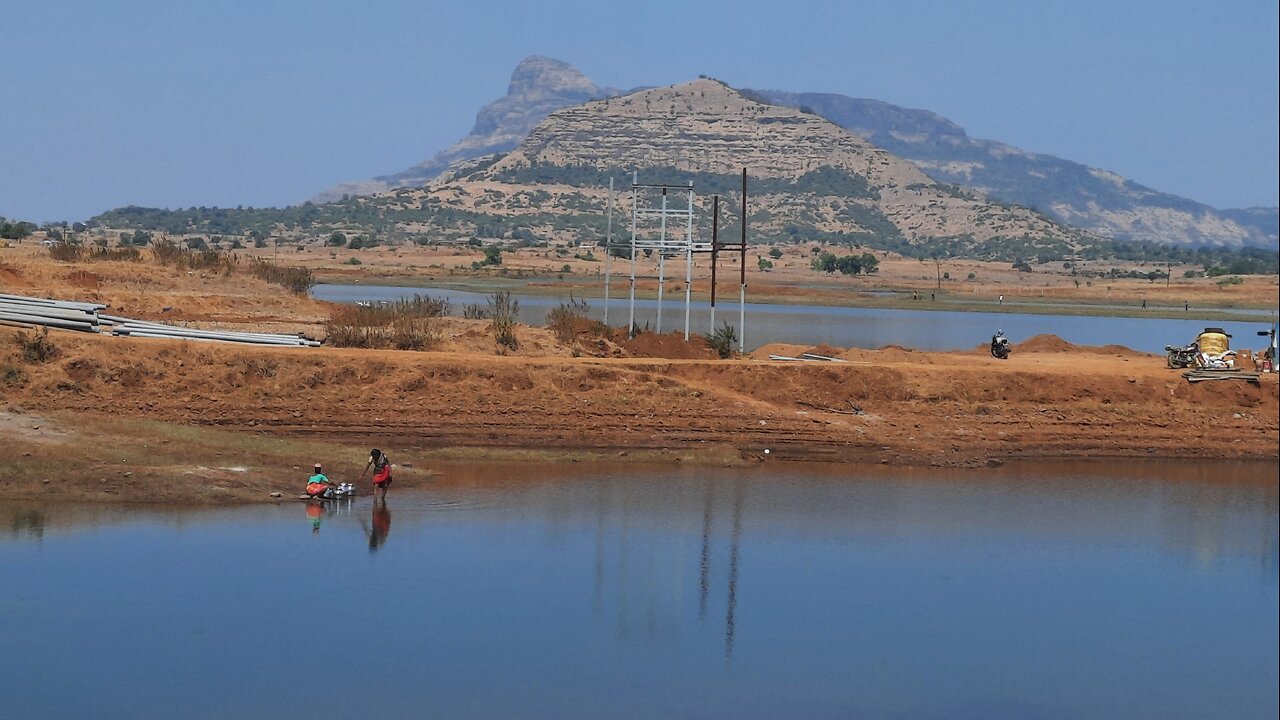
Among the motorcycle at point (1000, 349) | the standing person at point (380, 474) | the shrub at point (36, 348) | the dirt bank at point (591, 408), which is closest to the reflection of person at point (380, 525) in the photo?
the standing person at point (380, 474)

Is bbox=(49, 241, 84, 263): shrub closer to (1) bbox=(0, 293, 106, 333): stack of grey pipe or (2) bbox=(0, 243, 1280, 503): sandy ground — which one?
(1) bbox=(0, 293, 106, 333): stack of grey pipe

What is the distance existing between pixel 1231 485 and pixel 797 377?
942cm

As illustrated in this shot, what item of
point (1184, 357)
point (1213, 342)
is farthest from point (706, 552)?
point (1213, 342)

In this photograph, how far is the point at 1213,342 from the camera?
3706 centimetres

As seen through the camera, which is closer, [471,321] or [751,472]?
[751,472]

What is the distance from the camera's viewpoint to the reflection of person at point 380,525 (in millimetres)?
22344

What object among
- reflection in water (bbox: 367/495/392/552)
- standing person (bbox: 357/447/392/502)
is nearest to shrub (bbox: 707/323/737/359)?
standing person (bbox: 357/447/392/502)

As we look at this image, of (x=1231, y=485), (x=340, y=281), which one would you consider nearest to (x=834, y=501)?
(x=1231, y=485)

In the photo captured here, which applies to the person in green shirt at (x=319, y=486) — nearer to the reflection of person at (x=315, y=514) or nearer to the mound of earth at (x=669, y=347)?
the reflection of person at (x=315, y=514)

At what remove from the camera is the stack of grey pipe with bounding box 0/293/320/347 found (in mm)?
32062

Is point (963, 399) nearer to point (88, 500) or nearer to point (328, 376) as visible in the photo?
point (328, 376)

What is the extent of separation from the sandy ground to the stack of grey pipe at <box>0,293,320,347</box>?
960mm

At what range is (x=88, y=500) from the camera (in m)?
23.6

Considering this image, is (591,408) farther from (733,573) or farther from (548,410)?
(733,573)
